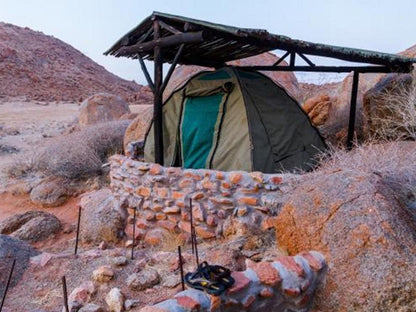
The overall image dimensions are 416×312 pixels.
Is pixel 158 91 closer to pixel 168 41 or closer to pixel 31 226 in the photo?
pixel 168 41

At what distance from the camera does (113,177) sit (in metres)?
6.07

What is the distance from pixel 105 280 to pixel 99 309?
58cm

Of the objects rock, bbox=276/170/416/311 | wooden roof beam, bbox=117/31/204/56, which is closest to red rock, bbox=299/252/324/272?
rock, bbox=276/170/416/311

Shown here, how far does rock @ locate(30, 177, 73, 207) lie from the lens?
7.63 metres

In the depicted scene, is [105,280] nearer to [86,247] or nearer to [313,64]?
[86,247]

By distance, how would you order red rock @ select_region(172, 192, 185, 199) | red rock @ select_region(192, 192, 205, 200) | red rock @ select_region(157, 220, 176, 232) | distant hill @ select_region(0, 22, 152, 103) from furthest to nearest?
distant hill @ select_region(0, 22, 152, 103) < red rock @ select_region(157, 220, 176, 232) < red rock @ select_region(172, 192, 185, 199) < red rock @ select_region(192, 192, 205, 200)

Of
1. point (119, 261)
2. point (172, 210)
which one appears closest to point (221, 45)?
point (172, 210)

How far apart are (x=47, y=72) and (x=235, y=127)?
117 ft

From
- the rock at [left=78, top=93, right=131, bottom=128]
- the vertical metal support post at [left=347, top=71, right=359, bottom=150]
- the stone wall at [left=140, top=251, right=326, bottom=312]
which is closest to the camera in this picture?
the stone wall at [left=140, top=251, right=326, bottom=312]

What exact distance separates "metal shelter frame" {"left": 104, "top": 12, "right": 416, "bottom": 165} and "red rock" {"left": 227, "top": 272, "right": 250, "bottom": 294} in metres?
2.97

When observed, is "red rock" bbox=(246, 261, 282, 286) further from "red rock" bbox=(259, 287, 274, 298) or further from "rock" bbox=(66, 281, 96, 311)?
"rock" bbox=(66, 281, 96, 311)

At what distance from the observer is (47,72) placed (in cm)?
3638

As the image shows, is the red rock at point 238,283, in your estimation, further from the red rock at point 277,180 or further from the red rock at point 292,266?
the red rock at point 277,180

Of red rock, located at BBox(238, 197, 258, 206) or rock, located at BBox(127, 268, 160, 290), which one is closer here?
rock, located at BBox(127, 268, 160, 290)
